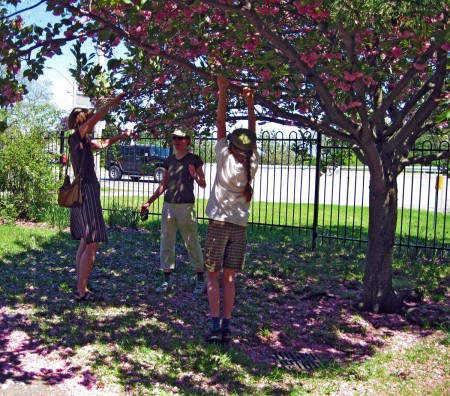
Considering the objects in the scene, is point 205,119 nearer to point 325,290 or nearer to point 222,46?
point 222,46

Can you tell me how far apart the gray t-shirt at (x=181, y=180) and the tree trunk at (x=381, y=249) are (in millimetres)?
1836

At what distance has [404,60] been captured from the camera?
201 inches

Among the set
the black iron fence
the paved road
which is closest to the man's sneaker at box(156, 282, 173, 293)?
the black iron fence

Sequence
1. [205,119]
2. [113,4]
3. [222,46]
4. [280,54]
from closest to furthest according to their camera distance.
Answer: [113,4] → [280,54] → [222,46] → [205,119]

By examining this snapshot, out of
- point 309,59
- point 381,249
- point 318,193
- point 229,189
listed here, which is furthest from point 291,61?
point 318,193

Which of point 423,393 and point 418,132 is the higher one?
point 418,132

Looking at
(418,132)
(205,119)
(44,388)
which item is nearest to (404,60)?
(418,132)

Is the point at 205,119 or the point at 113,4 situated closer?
the point at 113,4

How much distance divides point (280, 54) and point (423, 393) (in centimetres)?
290

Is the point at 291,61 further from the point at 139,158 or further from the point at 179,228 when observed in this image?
the point at 139,158

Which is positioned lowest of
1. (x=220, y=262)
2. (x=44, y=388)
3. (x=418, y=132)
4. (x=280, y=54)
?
(x=44, y=388)

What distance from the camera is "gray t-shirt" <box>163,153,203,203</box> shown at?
602 cm

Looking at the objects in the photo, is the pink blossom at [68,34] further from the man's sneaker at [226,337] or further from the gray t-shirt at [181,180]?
the man's sneaker at [226,337]

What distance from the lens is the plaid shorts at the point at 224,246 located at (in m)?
4.45
